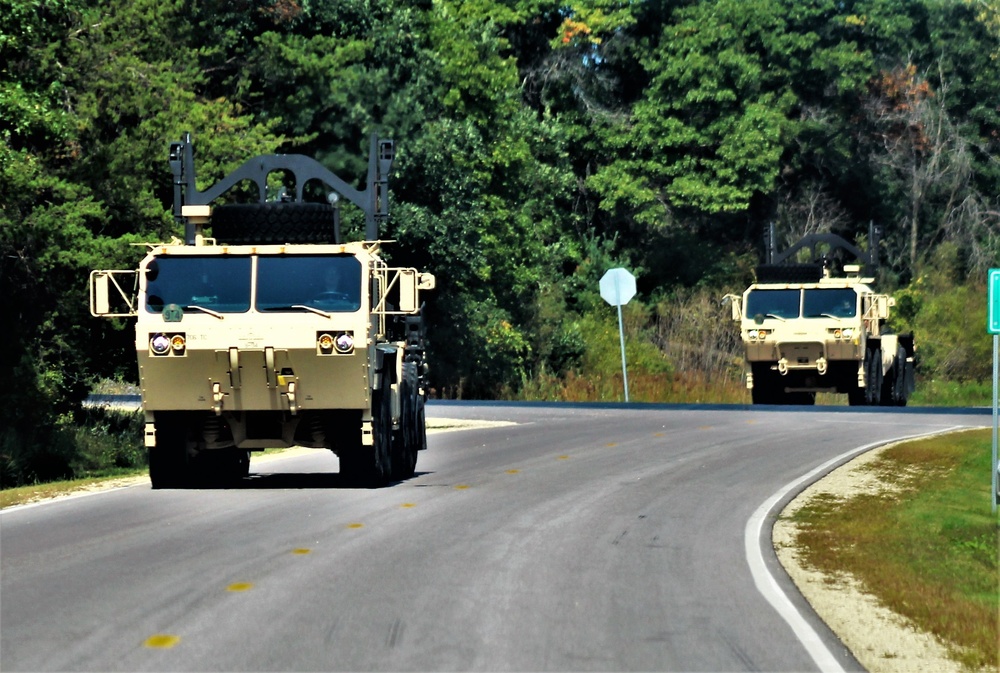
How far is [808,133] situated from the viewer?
59.5m

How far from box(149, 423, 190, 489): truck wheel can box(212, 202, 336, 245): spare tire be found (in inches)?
92.4

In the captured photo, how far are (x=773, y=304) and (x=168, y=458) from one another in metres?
20.4

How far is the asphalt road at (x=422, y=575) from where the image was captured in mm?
9555

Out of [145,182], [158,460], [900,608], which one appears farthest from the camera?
[145,182]

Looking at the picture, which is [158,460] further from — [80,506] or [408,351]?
[408,351]

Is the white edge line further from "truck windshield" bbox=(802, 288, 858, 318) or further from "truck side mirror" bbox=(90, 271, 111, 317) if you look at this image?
"truck windshield" bbox=(802, 288, 858, 318)

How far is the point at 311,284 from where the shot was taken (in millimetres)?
18594

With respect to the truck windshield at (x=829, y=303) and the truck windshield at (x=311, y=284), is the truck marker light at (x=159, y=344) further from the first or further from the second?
the truck windshield at (x=829, y=303)

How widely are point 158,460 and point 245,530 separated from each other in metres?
4.36

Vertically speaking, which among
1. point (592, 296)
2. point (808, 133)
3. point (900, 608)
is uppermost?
point (808, 133)

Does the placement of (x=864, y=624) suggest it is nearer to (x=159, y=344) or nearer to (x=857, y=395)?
(x=159, y=344)

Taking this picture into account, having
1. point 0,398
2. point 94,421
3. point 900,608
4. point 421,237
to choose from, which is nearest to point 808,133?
point 421,237

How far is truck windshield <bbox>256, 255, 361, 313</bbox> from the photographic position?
18469mm

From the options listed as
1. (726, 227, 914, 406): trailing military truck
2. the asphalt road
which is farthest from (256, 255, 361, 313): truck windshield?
(726, 227, 914, 406): trailing military truck
